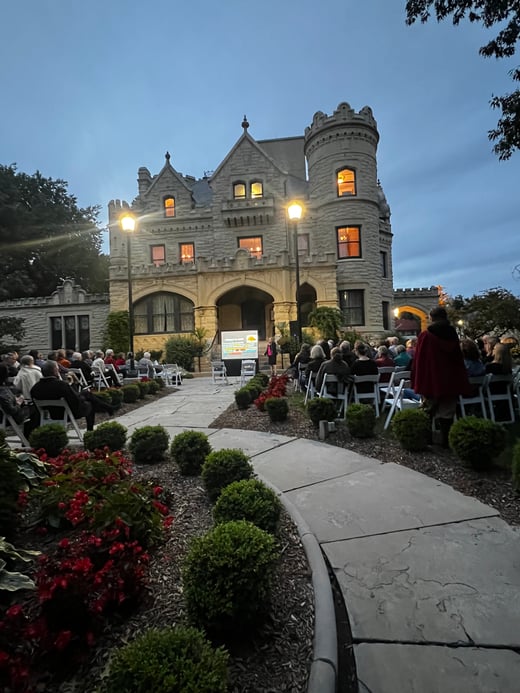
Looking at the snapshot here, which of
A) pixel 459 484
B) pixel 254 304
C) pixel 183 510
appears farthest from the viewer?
pixel 254 304

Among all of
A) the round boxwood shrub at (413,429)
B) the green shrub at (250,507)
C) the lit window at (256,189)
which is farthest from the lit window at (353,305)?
the green shrub at (250,507)

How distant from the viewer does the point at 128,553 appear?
2381mm

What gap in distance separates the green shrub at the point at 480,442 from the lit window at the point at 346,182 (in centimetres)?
2274

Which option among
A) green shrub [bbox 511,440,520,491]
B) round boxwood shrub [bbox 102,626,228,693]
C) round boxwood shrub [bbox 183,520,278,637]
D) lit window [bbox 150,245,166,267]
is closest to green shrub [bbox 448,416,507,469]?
green shrub [bbox 511,440,520,491]

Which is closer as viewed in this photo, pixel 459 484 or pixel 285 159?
pixel 459 484

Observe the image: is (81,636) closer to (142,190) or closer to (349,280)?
(349,280)

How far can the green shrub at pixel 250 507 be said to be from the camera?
294 cm

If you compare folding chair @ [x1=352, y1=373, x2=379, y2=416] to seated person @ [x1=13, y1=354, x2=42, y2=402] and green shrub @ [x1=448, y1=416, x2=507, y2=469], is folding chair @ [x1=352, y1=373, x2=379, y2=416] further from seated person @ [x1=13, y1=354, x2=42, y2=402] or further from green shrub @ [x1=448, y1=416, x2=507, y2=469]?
seated person @ [x1=13, y1=354, x2=42, y2=402]

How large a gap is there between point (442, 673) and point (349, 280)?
23.0 metres

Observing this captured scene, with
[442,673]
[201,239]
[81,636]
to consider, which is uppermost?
[201,239]

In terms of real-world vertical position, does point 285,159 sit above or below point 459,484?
above

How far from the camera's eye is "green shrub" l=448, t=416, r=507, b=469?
4.27m

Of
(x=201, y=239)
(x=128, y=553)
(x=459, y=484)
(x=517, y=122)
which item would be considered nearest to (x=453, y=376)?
(x=459, y=484)

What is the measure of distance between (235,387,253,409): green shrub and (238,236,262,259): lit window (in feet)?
60.1
